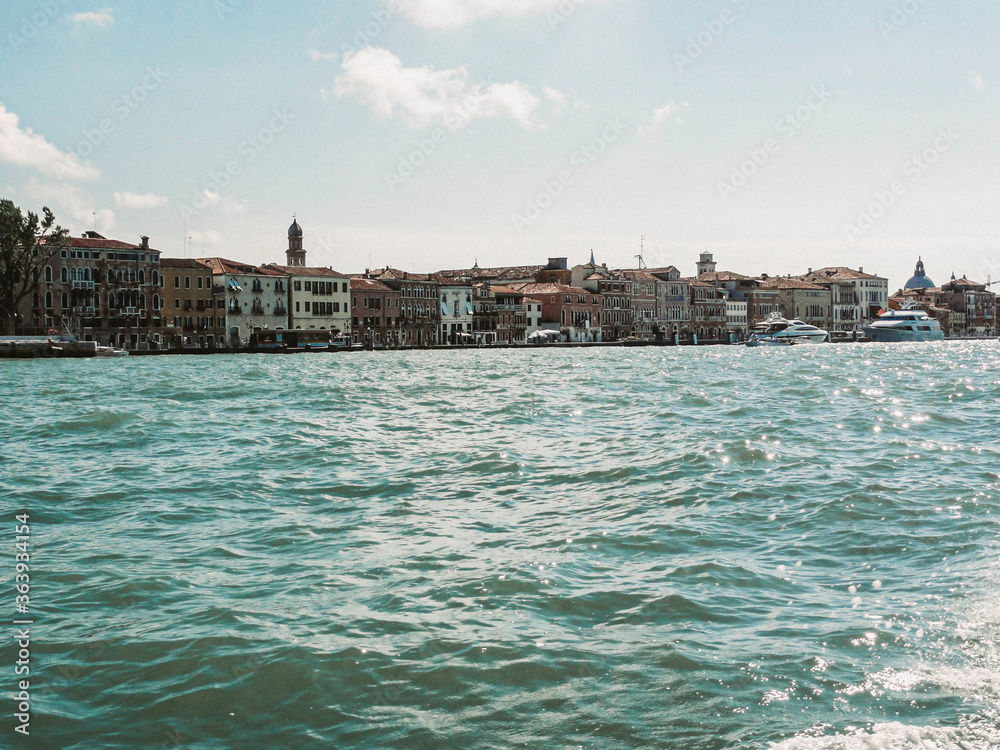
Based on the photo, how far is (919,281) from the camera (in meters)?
140

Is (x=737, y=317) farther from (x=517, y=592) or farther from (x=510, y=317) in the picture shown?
(x=517, y=592)

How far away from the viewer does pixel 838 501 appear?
832 cm

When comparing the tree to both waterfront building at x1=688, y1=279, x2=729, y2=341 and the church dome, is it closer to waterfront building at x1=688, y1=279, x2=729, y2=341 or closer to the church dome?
waterfront building at x1=688, y1=279, x2=729, y2=341

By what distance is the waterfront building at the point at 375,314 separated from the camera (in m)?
76.3

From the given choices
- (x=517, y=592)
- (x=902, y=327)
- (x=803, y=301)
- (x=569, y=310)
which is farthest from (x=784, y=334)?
(x=517, y=592)

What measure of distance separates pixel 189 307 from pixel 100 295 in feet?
20.3

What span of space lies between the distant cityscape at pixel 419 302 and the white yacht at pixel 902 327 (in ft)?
58.4

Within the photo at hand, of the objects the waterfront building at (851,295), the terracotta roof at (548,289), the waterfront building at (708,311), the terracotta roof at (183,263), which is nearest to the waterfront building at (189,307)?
the terracotta roof at (183,263)

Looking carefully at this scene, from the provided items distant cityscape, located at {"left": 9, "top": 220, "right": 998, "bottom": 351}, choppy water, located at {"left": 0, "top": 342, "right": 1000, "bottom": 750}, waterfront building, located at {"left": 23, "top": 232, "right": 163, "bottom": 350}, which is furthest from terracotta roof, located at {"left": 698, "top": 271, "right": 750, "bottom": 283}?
choppy water, located at {"left": 0, "top": 342, "right": 1000, "bottom": 750}

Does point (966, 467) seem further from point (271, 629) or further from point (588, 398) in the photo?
point (588, 398)

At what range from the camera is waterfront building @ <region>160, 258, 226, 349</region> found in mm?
66062

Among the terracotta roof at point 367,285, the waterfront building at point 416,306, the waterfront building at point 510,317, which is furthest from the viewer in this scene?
the waterfront building at point 510,317

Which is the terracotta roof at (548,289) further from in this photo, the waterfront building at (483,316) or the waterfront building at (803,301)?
the waterfront building at (803,301)

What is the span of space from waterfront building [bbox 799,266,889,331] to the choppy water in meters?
105
